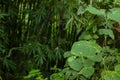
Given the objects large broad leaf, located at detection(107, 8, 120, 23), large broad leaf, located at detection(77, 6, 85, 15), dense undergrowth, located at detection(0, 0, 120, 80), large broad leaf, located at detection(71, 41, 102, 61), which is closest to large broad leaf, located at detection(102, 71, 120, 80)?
dense undergrowth, located at detection(0, 0, 120, 80)

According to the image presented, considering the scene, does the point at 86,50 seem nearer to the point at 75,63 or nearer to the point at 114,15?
the point at 75,63

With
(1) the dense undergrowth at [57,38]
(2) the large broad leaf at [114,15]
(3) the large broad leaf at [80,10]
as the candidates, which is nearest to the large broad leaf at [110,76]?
(1) the dense undergrowth at [57,38]

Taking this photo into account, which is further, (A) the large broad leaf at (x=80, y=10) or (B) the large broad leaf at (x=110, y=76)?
(A) the large broad leaf at (x=80, y=10)

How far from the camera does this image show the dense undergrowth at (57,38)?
1985 mm

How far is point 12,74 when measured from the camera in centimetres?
290

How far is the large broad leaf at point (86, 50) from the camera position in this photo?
1.90 m

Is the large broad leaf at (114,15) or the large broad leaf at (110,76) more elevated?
the large broad leaf at (114,15)

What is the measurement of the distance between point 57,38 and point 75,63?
2.55 ft

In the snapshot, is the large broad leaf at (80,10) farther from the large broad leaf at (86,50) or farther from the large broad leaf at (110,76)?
the large broad leaf at (110,76)

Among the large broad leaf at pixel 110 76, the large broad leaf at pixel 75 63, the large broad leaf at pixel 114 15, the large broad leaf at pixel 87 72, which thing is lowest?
the large broad leaf at pixel 110 76

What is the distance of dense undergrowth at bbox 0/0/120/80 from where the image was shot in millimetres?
1985

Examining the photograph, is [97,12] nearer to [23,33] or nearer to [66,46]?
[66,46]

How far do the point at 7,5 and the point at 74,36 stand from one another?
672mm

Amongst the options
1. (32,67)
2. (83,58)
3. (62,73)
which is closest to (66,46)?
(32,67)
